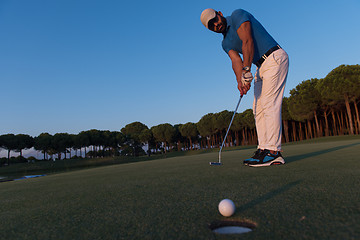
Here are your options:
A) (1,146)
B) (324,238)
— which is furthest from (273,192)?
(1,146)

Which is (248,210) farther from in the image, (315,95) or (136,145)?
(136,145)

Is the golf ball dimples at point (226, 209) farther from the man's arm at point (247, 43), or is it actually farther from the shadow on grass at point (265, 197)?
the man's arm at point (247, 43)

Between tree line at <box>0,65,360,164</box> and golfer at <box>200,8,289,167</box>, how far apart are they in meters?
29.9

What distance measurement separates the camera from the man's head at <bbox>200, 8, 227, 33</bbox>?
407 centimetres

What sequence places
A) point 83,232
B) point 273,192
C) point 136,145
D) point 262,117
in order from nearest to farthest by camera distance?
point 83,232 → point 273,192 → point 262,117 → point 136,145

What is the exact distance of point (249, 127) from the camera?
162 ft

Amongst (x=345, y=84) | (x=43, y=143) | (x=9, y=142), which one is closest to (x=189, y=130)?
(x=43, y=143)

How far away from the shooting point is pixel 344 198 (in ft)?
4.96

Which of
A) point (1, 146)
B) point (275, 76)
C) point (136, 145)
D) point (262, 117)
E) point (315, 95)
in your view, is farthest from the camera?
point (136, 145)

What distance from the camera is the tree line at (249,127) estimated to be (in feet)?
93.3

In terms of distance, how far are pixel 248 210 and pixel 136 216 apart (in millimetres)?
735

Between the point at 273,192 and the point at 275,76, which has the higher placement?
the point at 275,76

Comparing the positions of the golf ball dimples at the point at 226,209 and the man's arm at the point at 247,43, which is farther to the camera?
the man's arm at the point at 247,43

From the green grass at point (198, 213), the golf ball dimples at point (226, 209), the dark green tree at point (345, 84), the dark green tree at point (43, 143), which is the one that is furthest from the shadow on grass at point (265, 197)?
the dark green tree at point (43, 143)
